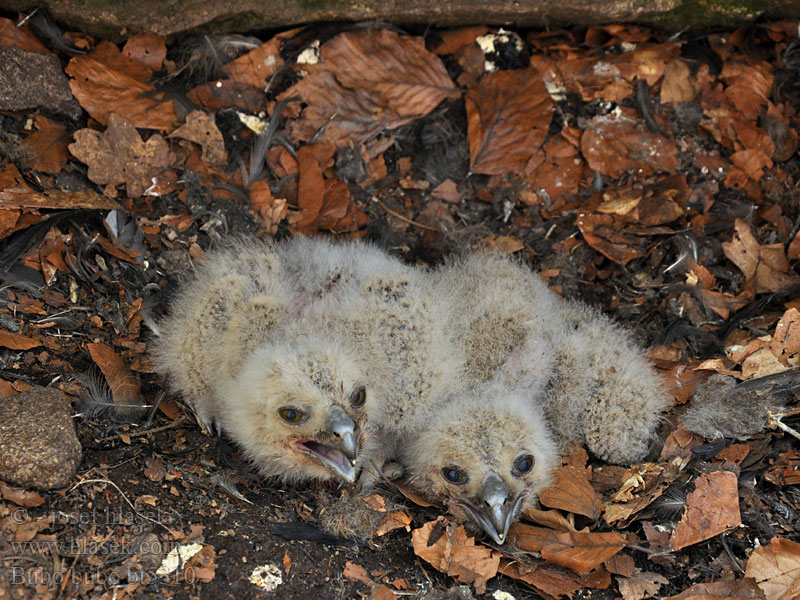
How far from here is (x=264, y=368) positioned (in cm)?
309

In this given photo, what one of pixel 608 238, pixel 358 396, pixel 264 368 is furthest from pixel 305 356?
pixel 608 238

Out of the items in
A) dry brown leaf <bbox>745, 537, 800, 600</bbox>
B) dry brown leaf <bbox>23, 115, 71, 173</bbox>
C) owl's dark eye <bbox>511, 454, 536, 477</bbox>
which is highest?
dry brown leaf <bbox>23, 115, 71, 173</bbox>

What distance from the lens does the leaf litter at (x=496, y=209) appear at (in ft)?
10.2

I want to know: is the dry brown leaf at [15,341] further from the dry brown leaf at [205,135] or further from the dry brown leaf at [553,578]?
the dry brown leaf at [553,578]

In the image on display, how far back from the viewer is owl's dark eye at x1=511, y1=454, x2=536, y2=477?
127 inches

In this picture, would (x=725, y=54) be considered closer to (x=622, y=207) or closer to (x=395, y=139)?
(x=622, y=207)

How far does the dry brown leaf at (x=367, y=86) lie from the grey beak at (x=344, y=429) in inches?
72.4

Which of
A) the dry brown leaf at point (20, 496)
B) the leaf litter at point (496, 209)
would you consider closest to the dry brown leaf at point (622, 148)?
the leaf litter at point (496, 209)

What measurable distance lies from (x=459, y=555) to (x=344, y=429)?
→ 0.71 meters

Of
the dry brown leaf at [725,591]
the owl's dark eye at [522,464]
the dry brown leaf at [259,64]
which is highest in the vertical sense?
the dry brown leaf at [259,64]

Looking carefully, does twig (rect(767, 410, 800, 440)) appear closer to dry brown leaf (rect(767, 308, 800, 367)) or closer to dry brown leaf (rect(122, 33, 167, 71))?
dry brown leaf (rect(767, 308, 800, 367))

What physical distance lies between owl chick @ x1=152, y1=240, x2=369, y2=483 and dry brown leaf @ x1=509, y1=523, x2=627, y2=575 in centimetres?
84

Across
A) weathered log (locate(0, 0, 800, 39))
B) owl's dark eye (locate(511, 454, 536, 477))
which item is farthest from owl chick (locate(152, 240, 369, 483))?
weathered log (locate(0, 0, 800, 39))

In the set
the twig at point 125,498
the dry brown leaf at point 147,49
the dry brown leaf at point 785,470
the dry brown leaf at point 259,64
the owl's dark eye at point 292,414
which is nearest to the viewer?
the twig at point 125,498
